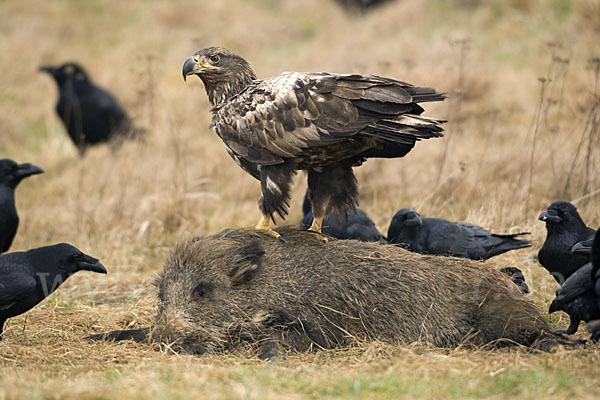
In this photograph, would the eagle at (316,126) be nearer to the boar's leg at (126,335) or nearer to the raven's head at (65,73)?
the boar's leg at (126,335)

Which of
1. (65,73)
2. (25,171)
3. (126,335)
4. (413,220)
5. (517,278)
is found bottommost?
(126,335)

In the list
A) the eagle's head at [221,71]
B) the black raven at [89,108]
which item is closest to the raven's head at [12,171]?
the eagle's head at [221,71]

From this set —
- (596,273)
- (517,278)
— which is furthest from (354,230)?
(596,273)

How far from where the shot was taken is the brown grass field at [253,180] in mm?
4055

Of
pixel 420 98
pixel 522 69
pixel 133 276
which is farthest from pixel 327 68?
pixel 420 98

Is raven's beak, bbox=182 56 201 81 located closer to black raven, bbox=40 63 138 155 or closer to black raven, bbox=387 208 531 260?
black raven, bbox=387 208 531 260

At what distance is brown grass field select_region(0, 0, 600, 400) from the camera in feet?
13.3

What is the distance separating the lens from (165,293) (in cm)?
484

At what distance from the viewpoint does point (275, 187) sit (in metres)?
5.10

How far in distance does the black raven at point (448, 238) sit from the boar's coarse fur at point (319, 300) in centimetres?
109

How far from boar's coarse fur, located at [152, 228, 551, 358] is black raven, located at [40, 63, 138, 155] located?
7.98 meters

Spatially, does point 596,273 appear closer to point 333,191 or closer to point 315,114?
point 333,191

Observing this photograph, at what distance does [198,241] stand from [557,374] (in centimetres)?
241

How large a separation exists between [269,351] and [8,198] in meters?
3.97
